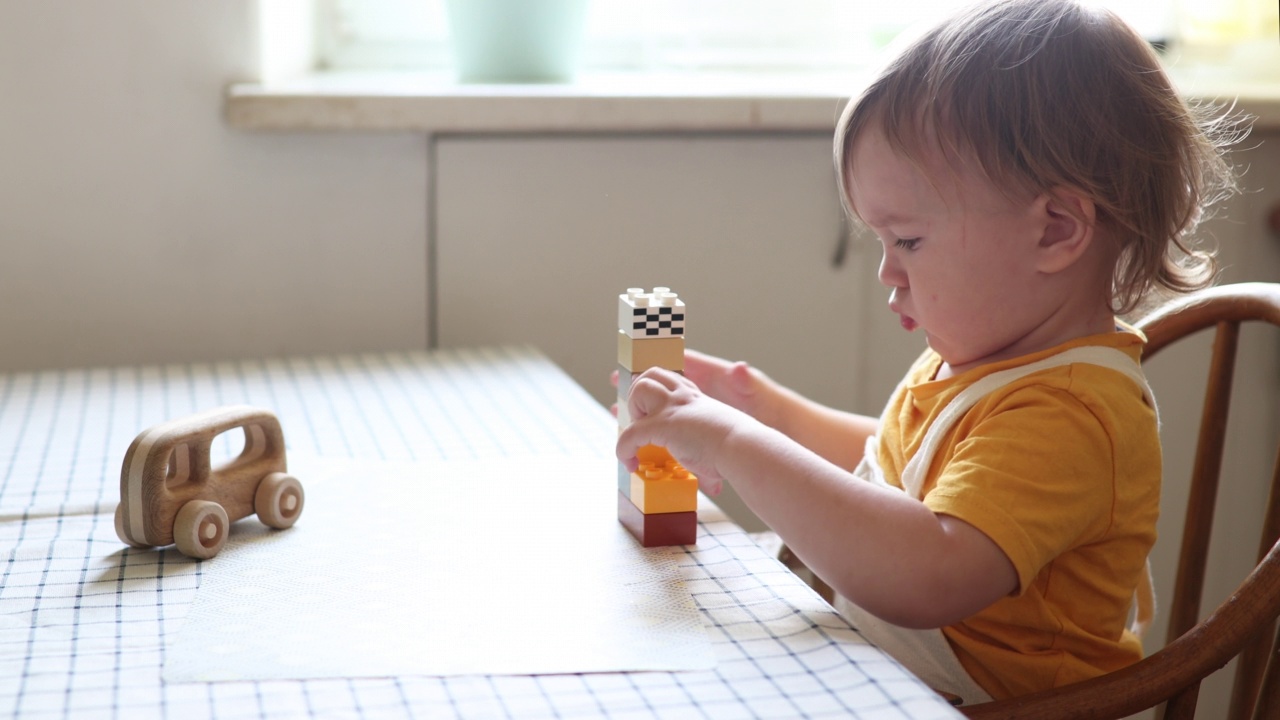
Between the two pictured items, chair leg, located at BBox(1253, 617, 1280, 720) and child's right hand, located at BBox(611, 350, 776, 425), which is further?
child's right hand, located at BBox(611, 350, 776, 425)

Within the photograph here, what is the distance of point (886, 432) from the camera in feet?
2.94

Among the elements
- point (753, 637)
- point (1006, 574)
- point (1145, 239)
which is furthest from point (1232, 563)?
point (753, 637)

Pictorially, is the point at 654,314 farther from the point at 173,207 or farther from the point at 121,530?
the point at 173,207

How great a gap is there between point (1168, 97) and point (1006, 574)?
13.2 inches

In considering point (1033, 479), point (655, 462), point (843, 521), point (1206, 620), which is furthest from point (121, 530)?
point (1206, 620)

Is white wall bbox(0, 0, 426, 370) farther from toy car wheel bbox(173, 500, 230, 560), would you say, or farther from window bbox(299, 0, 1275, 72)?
toy car wheel bbox(173, 500, 230, 560)

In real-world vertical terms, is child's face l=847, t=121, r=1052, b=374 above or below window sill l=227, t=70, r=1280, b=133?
below

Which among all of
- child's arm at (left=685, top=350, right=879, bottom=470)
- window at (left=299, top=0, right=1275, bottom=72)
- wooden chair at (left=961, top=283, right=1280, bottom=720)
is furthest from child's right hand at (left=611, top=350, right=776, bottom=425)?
window at (left=299, top=0, right=1275, bottom=72)

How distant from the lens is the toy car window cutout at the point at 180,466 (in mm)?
743

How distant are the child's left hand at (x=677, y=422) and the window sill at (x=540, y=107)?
0.65m

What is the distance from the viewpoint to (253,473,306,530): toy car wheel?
764 millimetres

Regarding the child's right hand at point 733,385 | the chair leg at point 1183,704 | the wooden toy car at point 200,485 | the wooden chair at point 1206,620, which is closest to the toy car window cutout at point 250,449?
the wooden toy car at point 200,485

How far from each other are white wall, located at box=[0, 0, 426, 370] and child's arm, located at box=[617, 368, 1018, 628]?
708 mm

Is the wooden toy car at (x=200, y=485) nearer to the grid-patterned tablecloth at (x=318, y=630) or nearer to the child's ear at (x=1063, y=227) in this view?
the grid-patterned tablecloth at (x=318, y=630)
